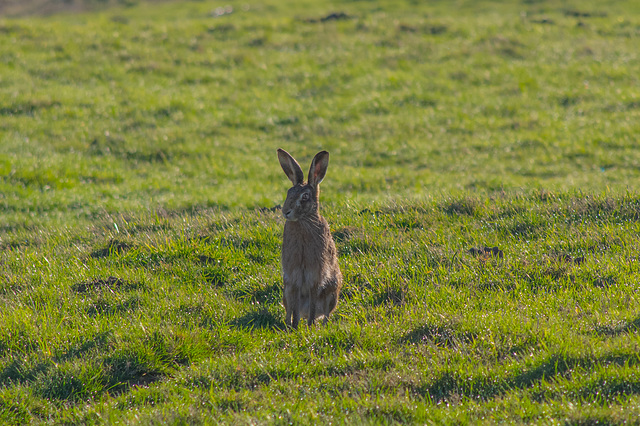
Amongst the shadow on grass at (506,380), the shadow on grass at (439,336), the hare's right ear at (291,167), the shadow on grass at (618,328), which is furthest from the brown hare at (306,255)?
the shadow on grass at (618,328)

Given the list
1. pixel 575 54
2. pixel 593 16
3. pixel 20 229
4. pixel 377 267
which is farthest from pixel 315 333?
pixel 593 16

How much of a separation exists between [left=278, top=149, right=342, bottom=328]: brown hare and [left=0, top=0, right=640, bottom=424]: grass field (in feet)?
1.22

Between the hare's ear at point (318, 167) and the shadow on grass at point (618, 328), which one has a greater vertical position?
the hare's ear at point (318, 167)

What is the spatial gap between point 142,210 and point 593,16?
31741mm

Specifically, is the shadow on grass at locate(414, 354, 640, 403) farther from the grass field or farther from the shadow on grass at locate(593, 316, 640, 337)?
the shadow on grass at locate(593, 316, 640, 337)

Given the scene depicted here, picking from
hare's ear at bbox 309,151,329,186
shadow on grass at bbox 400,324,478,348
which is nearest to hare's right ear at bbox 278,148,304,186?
hare's ear at bbox 309,151,329,186

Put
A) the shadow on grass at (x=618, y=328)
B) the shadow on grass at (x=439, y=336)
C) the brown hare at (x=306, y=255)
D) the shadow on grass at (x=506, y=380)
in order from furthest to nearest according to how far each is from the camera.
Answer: the brown hare at (x=306, y=255)
the shadow on grass at (x=439, y=336)
the shadow on grass at (x=618, y=328)
the shadow on grass at (x=506, y=380)

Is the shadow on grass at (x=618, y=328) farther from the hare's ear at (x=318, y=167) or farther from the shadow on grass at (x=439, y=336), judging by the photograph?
the hare's ear at (x=318, y=167)

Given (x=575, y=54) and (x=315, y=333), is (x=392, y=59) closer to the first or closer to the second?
(x=575, y=54)

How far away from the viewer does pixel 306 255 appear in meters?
6.74

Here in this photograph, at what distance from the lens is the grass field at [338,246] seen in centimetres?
560

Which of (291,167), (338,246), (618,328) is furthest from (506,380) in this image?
(338,246)

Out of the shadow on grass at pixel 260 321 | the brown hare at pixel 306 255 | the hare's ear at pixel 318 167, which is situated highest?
the hare's ear at pixel 318 167

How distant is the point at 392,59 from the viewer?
84.7 feet
